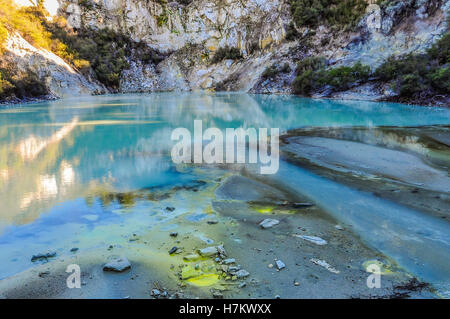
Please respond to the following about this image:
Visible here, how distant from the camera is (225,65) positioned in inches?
2645

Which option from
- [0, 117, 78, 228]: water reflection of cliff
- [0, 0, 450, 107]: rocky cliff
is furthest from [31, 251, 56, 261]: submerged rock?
[0, 0, 450, 107]: rocky cliff

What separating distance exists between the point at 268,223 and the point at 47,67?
159ft

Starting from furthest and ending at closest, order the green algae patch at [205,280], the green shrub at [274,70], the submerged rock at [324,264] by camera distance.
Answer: the green shrub at [274,70]
the submerged rock at [324,264]
the green algae patch at [205,280]

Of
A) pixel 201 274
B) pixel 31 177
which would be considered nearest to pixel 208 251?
pixel 201 274

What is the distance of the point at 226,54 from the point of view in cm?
6788

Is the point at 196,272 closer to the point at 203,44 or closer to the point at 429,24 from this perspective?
the point at 429,24

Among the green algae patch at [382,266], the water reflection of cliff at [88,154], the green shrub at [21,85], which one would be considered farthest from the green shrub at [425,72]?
the green shrub at [21,85]

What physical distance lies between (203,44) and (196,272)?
77317 mm

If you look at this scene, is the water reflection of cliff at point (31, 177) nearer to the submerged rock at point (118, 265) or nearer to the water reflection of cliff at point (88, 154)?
the water reflection of cliff at point (88, 154)

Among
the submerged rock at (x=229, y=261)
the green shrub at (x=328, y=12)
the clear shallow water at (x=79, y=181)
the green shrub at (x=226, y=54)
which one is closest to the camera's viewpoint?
the submerged rock at (x=229, y=261)

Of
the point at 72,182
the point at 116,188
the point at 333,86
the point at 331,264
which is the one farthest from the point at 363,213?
the point at 333,86

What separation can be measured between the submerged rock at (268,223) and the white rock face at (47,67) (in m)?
43.2

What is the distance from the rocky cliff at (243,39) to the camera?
104 feet

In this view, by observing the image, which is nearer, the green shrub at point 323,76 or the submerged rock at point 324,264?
the submerged rock at point 324,264
